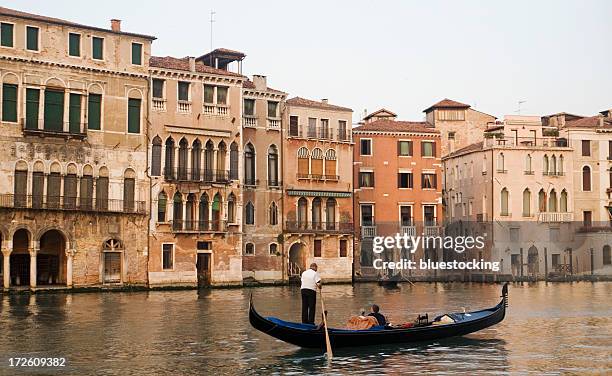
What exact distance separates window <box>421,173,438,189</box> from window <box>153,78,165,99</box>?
17.7 metres

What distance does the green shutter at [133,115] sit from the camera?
42.1 m

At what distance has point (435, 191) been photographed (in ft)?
179

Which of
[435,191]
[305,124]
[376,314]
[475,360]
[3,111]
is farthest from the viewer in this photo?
[435,191]

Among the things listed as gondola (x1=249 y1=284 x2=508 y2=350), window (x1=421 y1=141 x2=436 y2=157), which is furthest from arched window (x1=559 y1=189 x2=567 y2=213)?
gondola (x1=249 y1=284 x2=508 y2=350)

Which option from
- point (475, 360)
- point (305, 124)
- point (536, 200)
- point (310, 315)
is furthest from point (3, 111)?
point (536, 200)

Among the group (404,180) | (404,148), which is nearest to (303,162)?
(404,180)

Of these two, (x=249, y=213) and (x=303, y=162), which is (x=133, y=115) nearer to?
(x=249, y=213)

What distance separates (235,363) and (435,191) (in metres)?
38.5

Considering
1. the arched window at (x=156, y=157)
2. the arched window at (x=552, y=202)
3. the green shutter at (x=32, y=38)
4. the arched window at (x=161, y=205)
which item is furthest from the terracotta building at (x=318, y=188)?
the arched window at (x=552, y=202)

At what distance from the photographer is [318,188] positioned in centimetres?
4912

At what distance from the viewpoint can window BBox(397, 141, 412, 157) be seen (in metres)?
54.1

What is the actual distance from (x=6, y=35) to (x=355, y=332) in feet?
84.6

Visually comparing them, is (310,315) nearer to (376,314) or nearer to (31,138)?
(376,314)

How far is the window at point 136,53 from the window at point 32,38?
4407 millimetres
